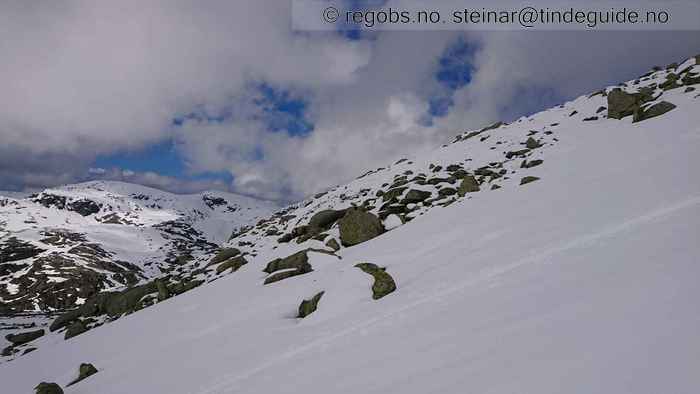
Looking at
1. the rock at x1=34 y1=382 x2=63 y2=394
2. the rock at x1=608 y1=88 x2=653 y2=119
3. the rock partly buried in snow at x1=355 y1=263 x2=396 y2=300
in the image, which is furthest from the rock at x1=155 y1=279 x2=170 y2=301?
the rock at x1=608 y1=88 x2=653 y2=119

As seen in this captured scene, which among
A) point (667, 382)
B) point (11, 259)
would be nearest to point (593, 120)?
point (667, 382)

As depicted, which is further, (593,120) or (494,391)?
(593,120)

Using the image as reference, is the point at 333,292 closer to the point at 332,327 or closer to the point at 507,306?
the point at 332,327

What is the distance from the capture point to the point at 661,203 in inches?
255

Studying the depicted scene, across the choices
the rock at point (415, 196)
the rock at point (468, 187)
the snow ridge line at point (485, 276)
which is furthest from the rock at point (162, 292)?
the rock at point (468, 187)

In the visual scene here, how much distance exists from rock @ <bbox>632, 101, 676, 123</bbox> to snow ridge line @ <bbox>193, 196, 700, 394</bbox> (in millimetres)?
22821

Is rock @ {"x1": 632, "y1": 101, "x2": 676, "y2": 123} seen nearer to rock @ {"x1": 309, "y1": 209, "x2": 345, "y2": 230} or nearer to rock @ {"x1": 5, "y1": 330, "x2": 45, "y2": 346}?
rock @ {"x1": 309, "y1": 209, "x2": 345, "y2": 230}

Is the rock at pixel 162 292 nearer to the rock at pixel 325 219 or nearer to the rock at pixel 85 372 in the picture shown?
the rock at pixel 325 219

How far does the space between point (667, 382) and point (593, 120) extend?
130 ft

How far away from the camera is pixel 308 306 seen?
8.62 meters

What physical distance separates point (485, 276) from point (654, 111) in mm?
26490

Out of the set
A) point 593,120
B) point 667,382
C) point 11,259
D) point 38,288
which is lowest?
point 667,382

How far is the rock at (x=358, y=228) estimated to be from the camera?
17.5m

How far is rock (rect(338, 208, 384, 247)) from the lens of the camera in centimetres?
1745
